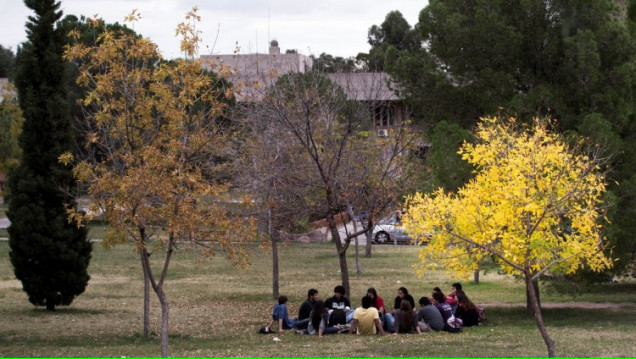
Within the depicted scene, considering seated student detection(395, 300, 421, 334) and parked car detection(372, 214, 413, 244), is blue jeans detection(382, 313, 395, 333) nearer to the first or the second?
seated student detection(395, 300, 421, 334)

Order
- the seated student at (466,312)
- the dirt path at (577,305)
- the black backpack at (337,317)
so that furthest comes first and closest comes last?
the dirt path at (577,305) → the seated student at (466,312) → the black backpack at (337,317)

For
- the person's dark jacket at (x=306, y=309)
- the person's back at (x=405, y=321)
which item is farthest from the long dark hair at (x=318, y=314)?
the person's back at (x=405, y=321)

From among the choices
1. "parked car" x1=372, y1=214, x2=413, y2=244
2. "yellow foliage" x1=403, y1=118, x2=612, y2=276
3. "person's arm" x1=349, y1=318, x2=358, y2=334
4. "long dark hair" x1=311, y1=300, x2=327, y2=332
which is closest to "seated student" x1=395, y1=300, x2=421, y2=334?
"person's arm" x1=349, y1=318, x2=358, y2=334

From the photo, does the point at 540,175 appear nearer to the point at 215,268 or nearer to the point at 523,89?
the point at 523,89

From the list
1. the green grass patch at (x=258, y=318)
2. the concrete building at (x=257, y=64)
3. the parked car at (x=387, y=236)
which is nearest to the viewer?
the green grass patch at (x=258, y=318)

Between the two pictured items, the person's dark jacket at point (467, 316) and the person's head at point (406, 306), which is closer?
the person's head at point (406, 306)

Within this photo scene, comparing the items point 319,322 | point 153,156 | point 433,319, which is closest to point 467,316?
point 433,319

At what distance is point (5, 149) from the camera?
47719mm

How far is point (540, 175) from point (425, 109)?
911cm

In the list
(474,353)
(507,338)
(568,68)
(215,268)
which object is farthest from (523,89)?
(215,268)

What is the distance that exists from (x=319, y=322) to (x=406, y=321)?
172cm

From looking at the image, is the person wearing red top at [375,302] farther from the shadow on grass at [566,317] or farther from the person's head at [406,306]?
the shadow on grass at [566,317]

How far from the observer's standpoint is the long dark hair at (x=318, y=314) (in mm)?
17547

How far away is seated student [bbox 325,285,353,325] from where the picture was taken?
1814cm
